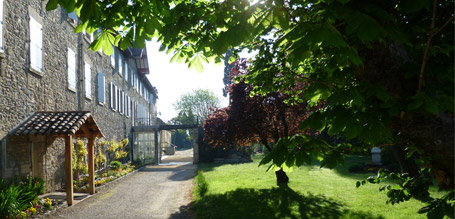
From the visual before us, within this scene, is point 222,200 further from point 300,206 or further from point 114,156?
point 114,156

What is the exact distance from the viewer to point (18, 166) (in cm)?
923

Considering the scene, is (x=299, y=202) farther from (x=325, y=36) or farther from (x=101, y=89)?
(x=101, y=89)

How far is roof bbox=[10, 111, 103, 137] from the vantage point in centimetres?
895

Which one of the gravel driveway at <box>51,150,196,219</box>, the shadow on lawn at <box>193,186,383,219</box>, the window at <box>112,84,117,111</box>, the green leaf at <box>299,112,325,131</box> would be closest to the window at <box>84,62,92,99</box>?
the gravel driveway at <box>51,150,196,219</box>

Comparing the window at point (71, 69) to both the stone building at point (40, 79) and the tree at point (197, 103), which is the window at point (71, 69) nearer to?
the stone building at point (40, 79)

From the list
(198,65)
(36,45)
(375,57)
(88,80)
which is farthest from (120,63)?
(375,57)

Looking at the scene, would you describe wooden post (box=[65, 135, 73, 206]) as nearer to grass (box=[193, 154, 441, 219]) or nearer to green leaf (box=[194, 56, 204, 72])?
grass (box=[193, 154, 441, 219])

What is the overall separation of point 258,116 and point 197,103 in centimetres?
4777

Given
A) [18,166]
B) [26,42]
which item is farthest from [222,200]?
[26,42]

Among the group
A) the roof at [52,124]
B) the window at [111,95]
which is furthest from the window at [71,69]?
the window at [111,95]

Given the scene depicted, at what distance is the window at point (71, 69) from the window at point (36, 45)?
2307mm

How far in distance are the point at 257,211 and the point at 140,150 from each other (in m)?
21.4

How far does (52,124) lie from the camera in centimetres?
944

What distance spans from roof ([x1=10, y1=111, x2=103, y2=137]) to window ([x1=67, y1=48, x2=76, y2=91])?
3.10 metres
